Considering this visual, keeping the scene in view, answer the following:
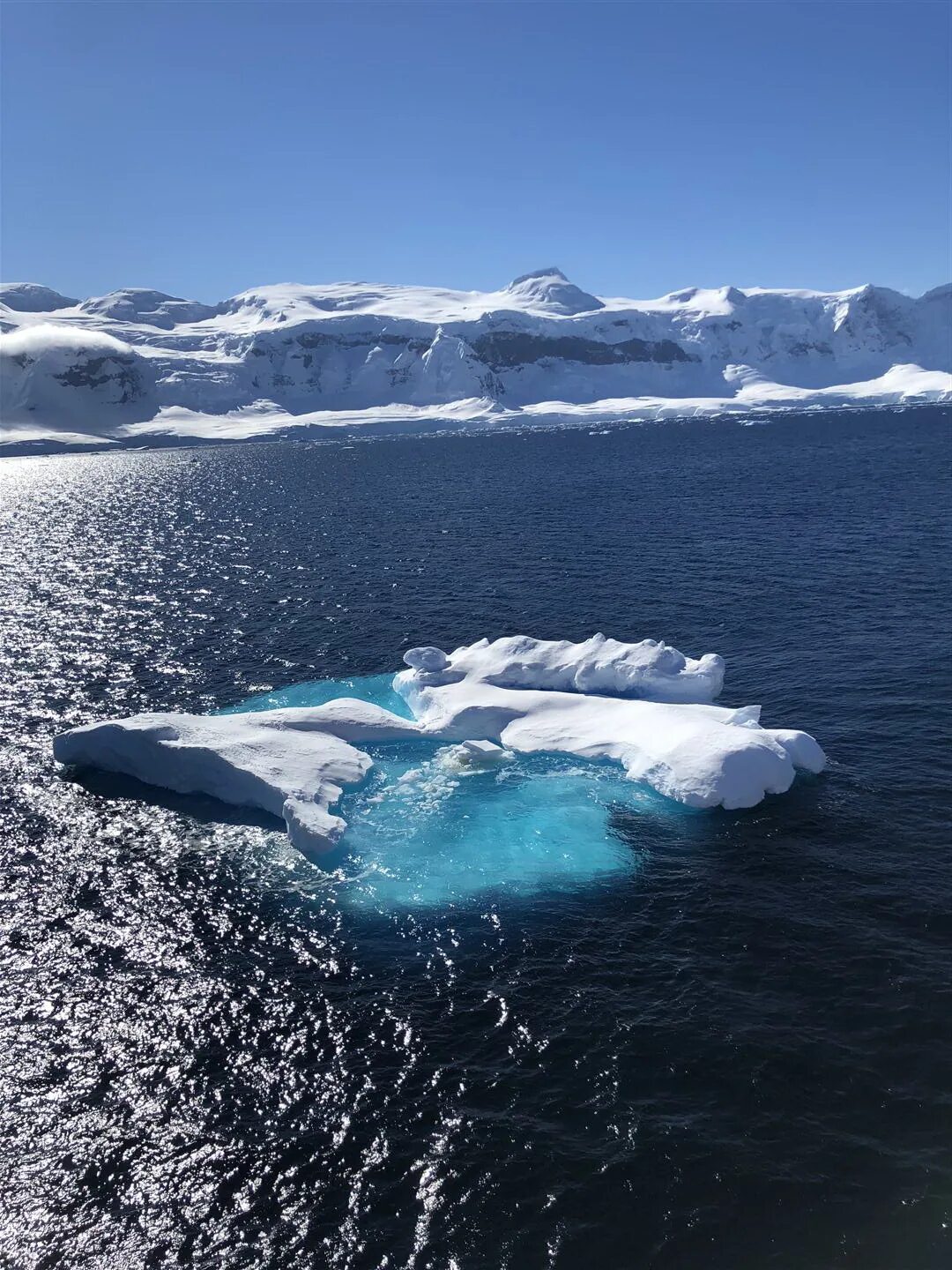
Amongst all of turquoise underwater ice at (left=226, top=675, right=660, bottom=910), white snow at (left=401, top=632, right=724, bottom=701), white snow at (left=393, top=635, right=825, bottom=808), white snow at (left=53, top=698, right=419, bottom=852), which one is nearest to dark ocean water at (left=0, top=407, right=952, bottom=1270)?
turquoise underwater ice at (left=226, top=675, right=660, bottom=910)

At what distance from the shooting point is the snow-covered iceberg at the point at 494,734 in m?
39.2

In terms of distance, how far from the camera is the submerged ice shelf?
39250 millimetres

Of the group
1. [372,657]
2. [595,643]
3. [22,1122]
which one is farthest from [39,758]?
[595,643]

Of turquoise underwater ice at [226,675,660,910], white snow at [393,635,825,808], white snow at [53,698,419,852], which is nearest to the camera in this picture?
turquoise underwater ice at [226,675,660,910]

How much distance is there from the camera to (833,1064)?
24672mm

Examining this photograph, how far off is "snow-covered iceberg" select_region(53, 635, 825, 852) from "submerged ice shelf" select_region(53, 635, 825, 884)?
76 millimetres

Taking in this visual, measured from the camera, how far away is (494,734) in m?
46.8

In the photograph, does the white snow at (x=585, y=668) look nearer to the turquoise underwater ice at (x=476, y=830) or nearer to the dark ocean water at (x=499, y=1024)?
the dark ocean water at (x=499, y=1024)

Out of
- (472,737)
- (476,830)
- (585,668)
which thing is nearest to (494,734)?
(472,737)

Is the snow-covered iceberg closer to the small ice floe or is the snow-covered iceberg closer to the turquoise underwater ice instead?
the small ice floe

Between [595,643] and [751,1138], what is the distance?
105 feet

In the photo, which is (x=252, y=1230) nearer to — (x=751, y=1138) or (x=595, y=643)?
(x=751, y=1138)

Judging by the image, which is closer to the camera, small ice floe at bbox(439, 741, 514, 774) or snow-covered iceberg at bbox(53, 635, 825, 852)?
snow-covered iceberg at bbox(53, 635, 825, 852)

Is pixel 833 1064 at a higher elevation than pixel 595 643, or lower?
lower
